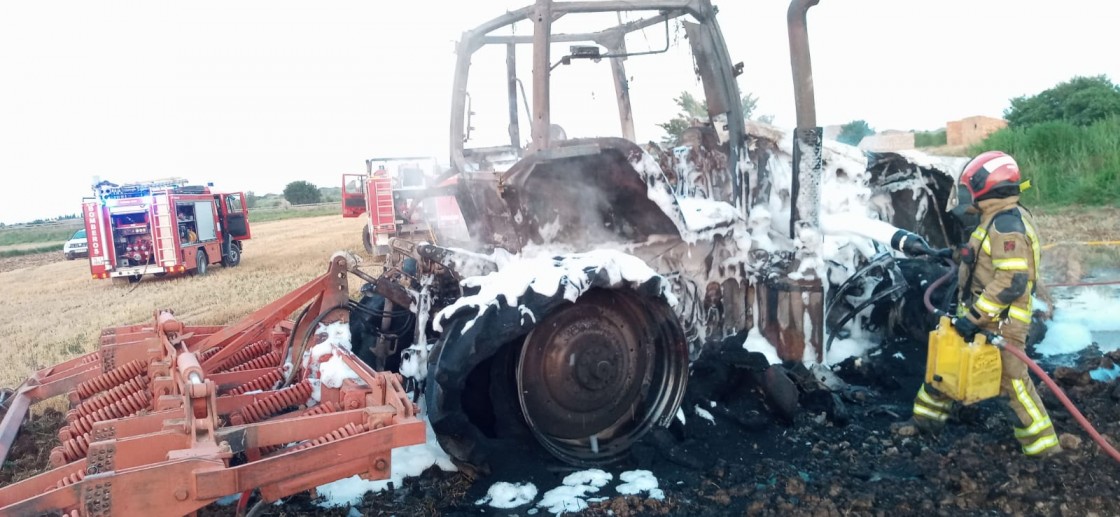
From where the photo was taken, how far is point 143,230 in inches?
655

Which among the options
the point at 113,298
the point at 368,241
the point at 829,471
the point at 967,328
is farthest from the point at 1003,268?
the point at 368,241

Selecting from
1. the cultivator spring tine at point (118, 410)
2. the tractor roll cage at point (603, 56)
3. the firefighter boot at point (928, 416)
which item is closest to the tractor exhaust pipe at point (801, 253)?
the tractor roll cage at point (603, 56)

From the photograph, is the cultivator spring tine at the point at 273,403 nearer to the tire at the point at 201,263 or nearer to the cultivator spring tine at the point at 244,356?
the cultivator spring tine at the point at 244,356

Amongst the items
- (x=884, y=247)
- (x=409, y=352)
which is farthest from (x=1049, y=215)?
(x=409, y=352)

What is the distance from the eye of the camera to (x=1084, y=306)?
6.72m

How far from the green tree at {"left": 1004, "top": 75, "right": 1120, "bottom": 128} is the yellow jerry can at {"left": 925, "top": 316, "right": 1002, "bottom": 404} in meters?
23.9

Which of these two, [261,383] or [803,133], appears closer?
[261,383]

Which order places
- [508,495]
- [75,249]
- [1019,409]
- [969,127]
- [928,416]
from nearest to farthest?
[508,495] < [1019,409] < [928,416] < [75,249] < [969,127]

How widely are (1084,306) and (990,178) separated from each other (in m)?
3.67

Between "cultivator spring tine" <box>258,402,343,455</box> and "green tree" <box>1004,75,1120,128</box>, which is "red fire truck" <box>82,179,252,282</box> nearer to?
"cultivator spring tine" <box>258,402,343,455</box>

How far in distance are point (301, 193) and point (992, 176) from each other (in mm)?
62586

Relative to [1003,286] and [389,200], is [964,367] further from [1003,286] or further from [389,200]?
[389,200]

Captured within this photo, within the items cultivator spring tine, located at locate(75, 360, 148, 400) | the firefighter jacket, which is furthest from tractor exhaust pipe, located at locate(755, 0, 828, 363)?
cultivator spring tine, located at locate(75, 360, 148, 400)

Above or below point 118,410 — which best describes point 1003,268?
above
